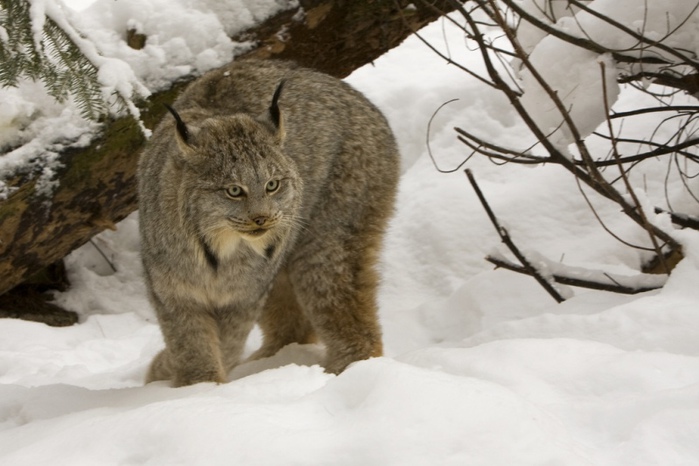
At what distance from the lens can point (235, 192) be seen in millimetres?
3400

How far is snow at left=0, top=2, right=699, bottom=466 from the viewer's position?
7.09 feet

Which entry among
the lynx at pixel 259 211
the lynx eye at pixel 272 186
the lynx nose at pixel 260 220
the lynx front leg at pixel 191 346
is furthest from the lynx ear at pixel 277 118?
the lynx front leg at pixel 191 346

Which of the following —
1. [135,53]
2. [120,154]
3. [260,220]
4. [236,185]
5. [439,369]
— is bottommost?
[439,369]

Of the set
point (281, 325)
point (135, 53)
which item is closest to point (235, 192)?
point (281, 325)

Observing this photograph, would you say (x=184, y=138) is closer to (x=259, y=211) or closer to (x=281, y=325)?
(x=259, y=211)

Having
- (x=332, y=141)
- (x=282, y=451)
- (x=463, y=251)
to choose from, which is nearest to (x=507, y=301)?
(x=463, y=251)

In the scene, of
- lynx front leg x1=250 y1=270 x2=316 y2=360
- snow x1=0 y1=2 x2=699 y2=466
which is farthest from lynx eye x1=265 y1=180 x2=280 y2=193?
lynx front leg x1=250 y1=270 x2=316 y2=360

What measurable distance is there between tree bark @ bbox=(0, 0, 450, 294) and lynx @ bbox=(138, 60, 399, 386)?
1.42 feet

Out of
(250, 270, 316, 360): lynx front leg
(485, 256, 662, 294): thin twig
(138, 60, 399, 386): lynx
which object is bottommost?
(250, 270, 316, 360): lynx front leg

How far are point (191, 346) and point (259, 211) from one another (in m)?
0.88

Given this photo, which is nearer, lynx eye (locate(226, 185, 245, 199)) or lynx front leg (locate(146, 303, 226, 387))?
lynx eye (locate(226, 185, 245, 199))

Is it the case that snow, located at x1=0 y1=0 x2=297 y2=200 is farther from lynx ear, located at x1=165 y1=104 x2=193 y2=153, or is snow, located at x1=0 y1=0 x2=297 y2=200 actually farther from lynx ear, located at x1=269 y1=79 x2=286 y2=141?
lynx ear, located at x1=269 y1=79 x2=286 y2=141

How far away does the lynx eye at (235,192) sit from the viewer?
340 centimetres

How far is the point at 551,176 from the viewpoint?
20.3 ft
